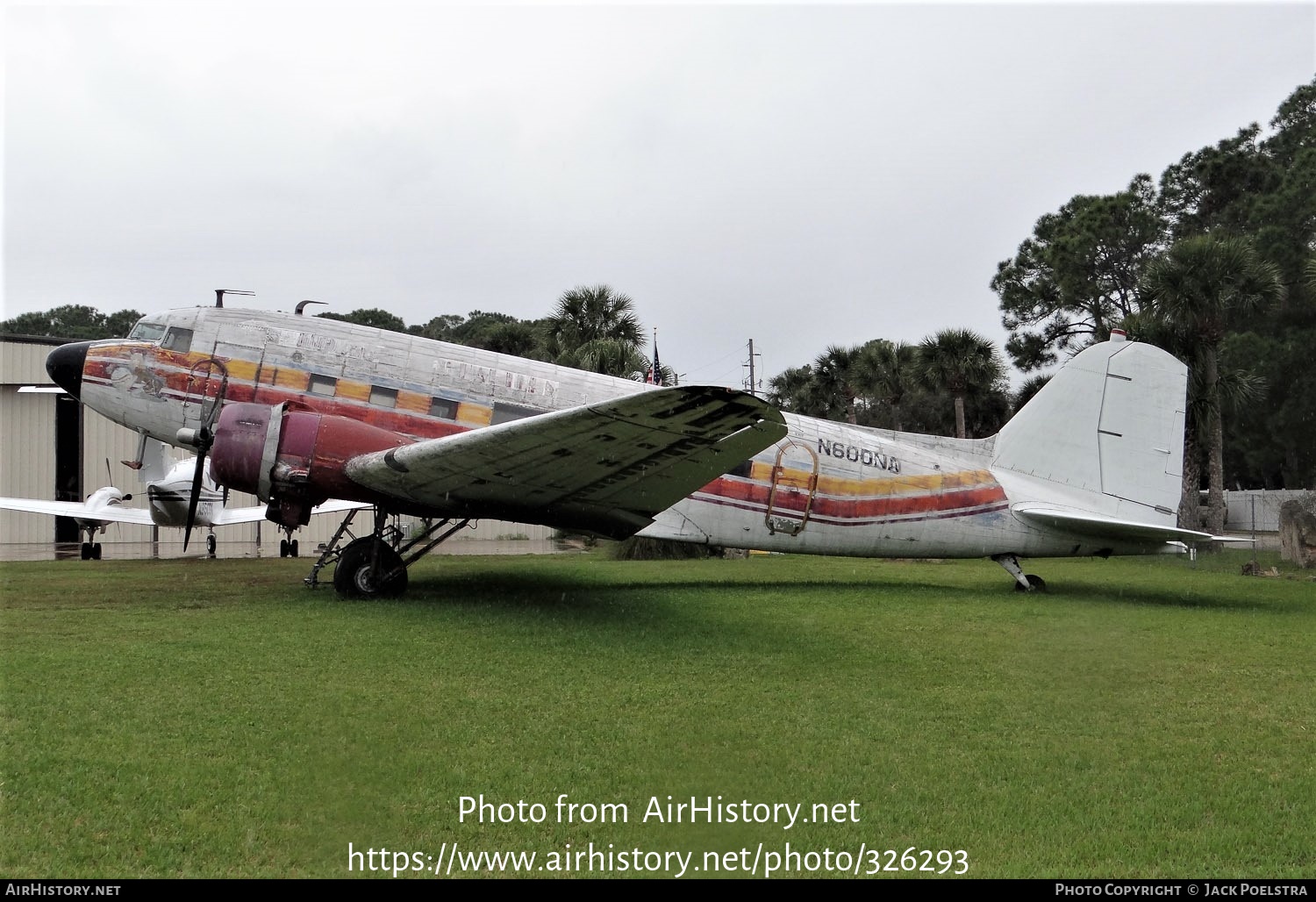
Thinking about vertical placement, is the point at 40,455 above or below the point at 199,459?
above

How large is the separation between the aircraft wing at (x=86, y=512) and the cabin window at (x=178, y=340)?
36.9 ft

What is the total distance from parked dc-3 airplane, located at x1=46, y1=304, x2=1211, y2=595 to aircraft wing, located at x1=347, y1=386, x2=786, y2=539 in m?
0.03

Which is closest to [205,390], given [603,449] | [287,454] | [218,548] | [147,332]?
[147,332]

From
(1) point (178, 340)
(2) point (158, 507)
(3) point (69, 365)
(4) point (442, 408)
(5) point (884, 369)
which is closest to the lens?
(1) point (178, 340)

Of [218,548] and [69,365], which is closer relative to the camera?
[69,365]

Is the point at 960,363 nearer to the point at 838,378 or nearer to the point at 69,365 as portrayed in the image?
the point at 838,378

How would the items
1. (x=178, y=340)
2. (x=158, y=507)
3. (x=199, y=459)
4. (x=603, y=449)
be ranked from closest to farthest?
(x=603, y=449), (x=199, y=459), (x=178, y=340), (x=158, y=507)

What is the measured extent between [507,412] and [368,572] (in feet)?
8.71

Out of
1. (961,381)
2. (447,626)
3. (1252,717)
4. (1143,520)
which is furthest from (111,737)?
(961,381)

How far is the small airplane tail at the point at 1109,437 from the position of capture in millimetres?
13438

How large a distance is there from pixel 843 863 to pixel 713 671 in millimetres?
3413

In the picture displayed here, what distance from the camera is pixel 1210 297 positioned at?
25.6m

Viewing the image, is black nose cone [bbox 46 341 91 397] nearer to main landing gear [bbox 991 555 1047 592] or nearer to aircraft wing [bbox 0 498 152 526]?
aircraft wing [bbox 0 498 152 526]
